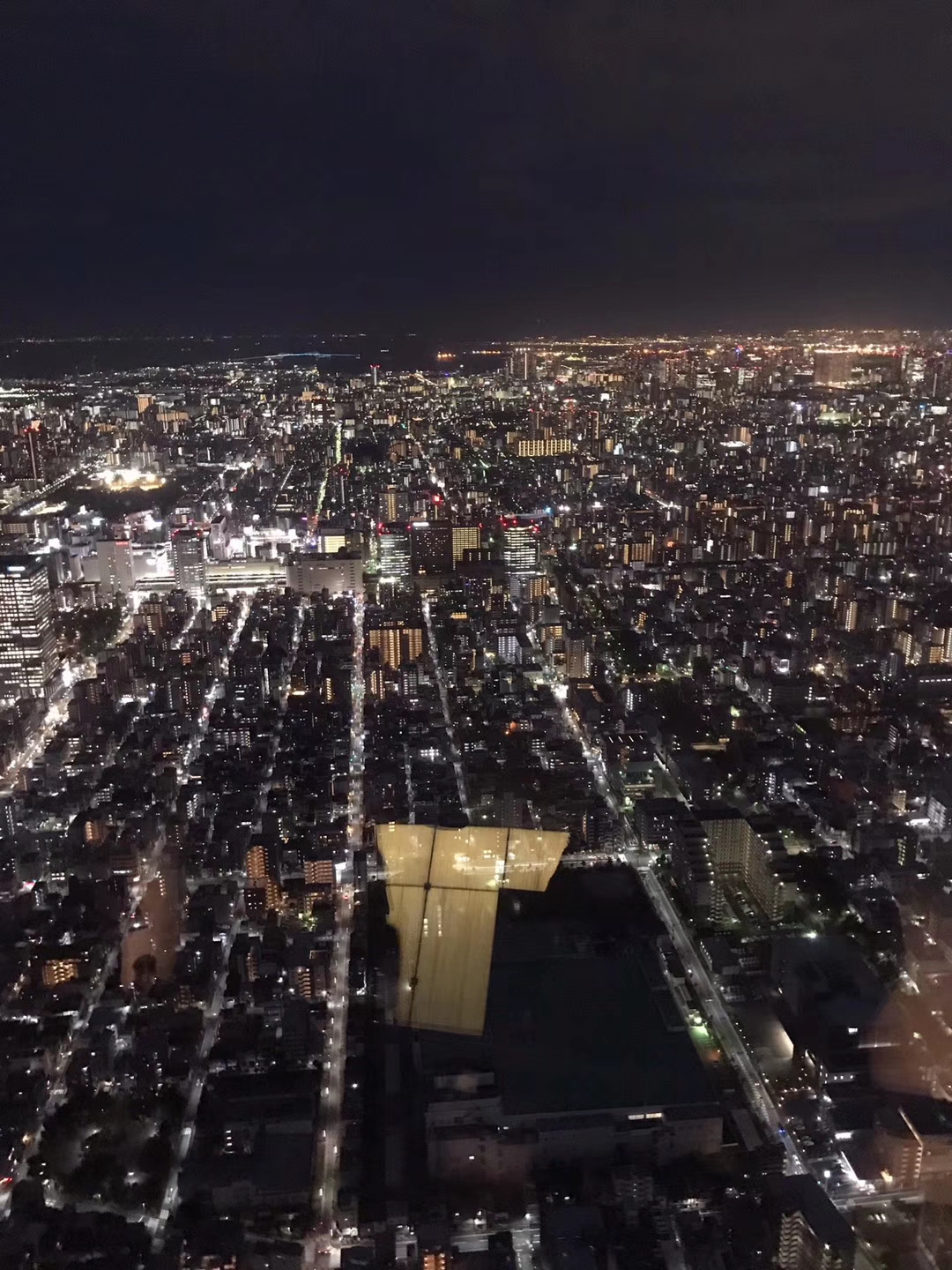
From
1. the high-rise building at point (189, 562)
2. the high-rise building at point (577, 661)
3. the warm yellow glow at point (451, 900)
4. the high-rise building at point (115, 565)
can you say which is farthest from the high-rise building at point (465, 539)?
the warm yellow glow at point (451, 900)

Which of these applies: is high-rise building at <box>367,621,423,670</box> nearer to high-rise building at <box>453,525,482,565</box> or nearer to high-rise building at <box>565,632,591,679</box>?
high-rise building at <box>565,632,591,679</box>

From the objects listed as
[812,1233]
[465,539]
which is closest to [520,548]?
[465,539]

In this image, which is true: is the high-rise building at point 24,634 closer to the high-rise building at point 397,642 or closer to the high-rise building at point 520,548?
the high-rise building at point 397,642

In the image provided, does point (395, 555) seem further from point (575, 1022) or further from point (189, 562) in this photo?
point (575, 1022)

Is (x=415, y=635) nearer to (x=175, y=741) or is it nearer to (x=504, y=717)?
(x=504, y=717)

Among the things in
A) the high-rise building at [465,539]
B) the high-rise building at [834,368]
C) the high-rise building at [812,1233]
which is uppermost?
the high-rise building at [834,368]

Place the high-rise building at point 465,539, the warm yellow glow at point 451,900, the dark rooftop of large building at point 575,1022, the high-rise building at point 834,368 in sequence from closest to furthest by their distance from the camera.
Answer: the dark rooftop of large building at point 575,1022
the warm yellow glow at point 451,900
the high-rise building at point 465,539
the high-rise building at point 834,368
